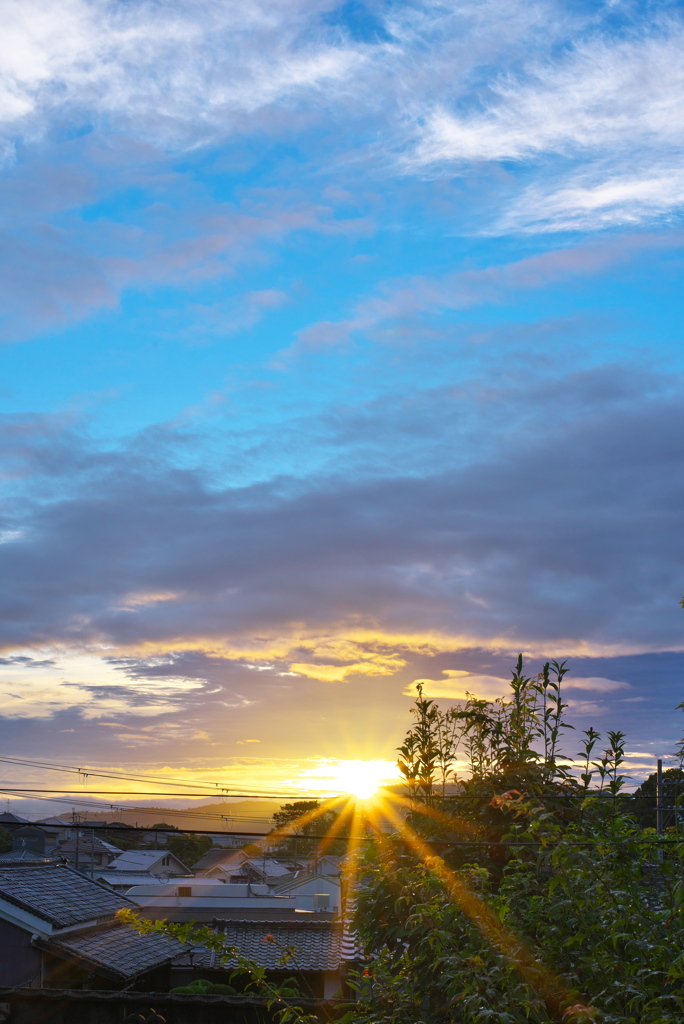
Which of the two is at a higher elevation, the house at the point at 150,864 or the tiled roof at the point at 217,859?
the house at the point at 150,864

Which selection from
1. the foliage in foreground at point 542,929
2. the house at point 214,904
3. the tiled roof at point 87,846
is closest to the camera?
the foliage in foreground at point 542,929

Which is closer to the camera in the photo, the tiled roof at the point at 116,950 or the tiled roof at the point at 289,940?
the tiled roof at the point at 116,950

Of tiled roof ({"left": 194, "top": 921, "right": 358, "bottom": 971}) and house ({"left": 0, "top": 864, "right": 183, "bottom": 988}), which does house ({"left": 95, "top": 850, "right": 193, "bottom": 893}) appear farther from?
house ({"left": 0, "top": 864, "right": 183, "bottom": 988})

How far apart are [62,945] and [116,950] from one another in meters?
1.41

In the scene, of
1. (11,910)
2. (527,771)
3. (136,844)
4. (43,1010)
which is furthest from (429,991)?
(136,844)

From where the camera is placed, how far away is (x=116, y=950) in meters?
18.1

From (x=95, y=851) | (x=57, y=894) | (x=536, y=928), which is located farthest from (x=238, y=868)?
(x=536, y=928)

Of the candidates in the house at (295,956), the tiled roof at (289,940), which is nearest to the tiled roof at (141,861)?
the tiled roof at (289,940)

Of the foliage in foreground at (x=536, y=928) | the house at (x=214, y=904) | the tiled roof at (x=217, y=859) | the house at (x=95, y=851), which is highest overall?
the foliage in foreground at (x=536, y=928)

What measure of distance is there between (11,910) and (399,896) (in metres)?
15.4

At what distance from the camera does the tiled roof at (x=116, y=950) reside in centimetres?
1709

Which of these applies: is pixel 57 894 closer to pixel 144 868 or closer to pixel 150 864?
pixel 144 868

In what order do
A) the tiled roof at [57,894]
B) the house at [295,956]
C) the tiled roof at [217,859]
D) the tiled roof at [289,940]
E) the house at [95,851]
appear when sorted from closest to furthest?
the house at [295,956]
the tiled roof at [57,894]
the tiled roof at [289,940]
the house at [95,851]
the tiled roof at [217,859]

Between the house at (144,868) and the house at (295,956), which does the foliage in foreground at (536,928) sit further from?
the house at (144,868)
